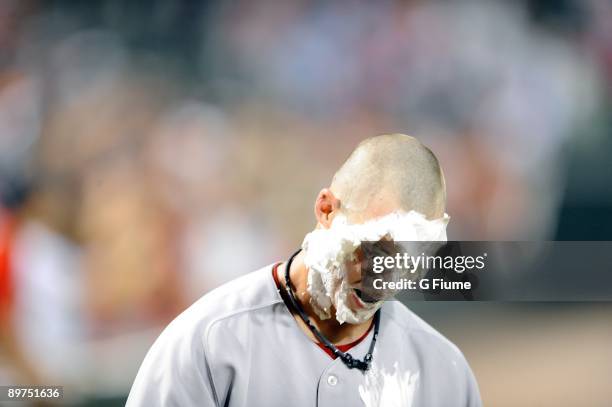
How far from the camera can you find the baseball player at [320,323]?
1783 millimetres

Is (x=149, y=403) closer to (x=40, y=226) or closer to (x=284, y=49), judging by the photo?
(x=40, y=226)

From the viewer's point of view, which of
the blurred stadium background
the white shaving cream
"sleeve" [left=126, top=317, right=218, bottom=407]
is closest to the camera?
"sleeve" [left=126, top=317, right=218, bottom=407]

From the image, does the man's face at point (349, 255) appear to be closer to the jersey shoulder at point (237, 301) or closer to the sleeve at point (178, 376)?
the jersey shoulder at point (237, 301)

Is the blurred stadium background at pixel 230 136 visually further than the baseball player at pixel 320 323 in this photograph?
Yes

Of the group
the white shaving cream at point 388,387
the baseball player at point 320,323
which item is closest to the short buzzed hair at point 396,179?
the baseball player at point 320,323

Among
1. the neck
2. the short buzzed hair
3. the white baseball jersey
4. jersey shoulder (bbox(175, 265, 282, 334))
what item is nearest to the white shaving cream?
the white baseball jersey

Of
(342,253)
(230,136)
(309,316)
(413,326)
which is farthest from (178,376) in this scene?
(230,136)

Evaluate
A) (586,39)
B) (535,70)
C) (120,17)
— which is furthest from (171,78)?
(586,39)

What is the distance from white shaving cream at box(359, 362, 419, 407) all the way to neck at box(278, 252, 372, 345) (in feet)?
0.35

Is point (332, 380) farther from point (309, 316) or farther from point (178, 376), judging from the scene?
point (178, 376)

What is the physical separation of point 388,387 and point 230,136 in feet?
2.62

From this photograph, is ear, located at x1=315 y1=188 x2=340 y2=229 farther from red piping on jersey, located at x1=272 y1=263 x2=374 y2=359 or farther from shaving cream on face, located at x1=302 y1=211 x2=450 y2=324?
red piping on jersey, located at x1=272 y1=263 x2=374 y2=359

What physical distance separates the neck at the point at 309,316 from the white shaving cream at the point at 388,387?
0.11 meters

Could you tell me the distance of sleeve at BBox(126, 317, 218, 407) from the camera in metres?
1.76
